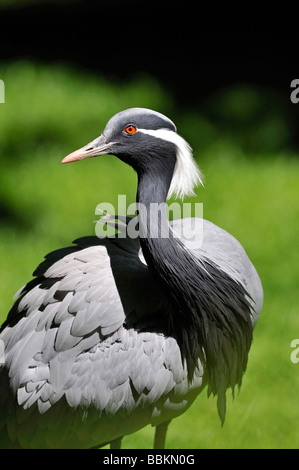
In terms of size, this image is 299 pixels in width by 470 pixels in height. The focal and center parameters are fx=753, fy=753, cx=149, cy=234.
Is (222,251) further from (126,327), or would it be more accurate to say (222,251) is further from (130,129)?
(130,129)

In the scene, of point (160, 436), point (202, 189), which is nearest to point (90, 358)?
point (160, 436)

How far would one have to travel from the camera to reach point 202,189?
5.58 meters

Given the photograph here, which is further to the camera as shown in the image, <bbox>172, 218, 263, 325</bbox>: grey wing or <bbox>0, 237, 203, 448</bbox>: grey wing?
<bbox>172, 218, 263, 325</bbox>: grey wing

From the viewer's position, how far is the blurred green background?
13.2ft

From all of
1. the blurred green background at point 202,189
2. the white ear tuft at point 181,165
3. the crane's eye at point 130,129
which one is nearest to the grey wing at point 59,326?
the white ear tuft at point 181,165

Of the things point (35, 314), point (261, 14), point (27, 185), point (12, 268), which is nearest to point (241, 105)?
point (261, 14)

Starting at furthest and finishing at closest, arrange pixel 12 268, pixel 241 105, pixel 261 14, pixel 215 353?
pixel 261 14
pixel 241 105
pixel 12 268
pixel 215 353

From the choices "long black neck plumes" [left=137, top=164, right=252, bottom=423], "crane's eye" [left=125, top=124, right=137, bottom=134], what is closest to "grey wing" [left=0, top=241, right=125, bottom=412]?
"long black neck plumes" [left=137, top=164, right=252, bottom=423]

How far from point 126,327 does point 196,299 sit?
1.01ft

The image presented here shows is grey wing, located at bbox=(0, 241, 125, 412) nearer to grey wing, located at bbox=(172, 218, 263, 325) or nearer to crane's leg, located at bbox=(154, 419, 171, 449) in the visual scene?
grey wing, located at bbox=(172, 218, 263, 325)

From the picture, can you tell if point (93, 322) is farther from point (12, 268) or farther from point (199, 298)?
point (12, 268)

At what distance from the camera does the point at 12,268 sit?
4988mm

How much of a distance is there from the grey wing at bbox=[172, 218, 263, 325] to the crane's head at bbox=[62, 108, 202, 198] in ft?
1.47

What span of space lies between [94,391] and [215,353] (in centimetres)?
54
